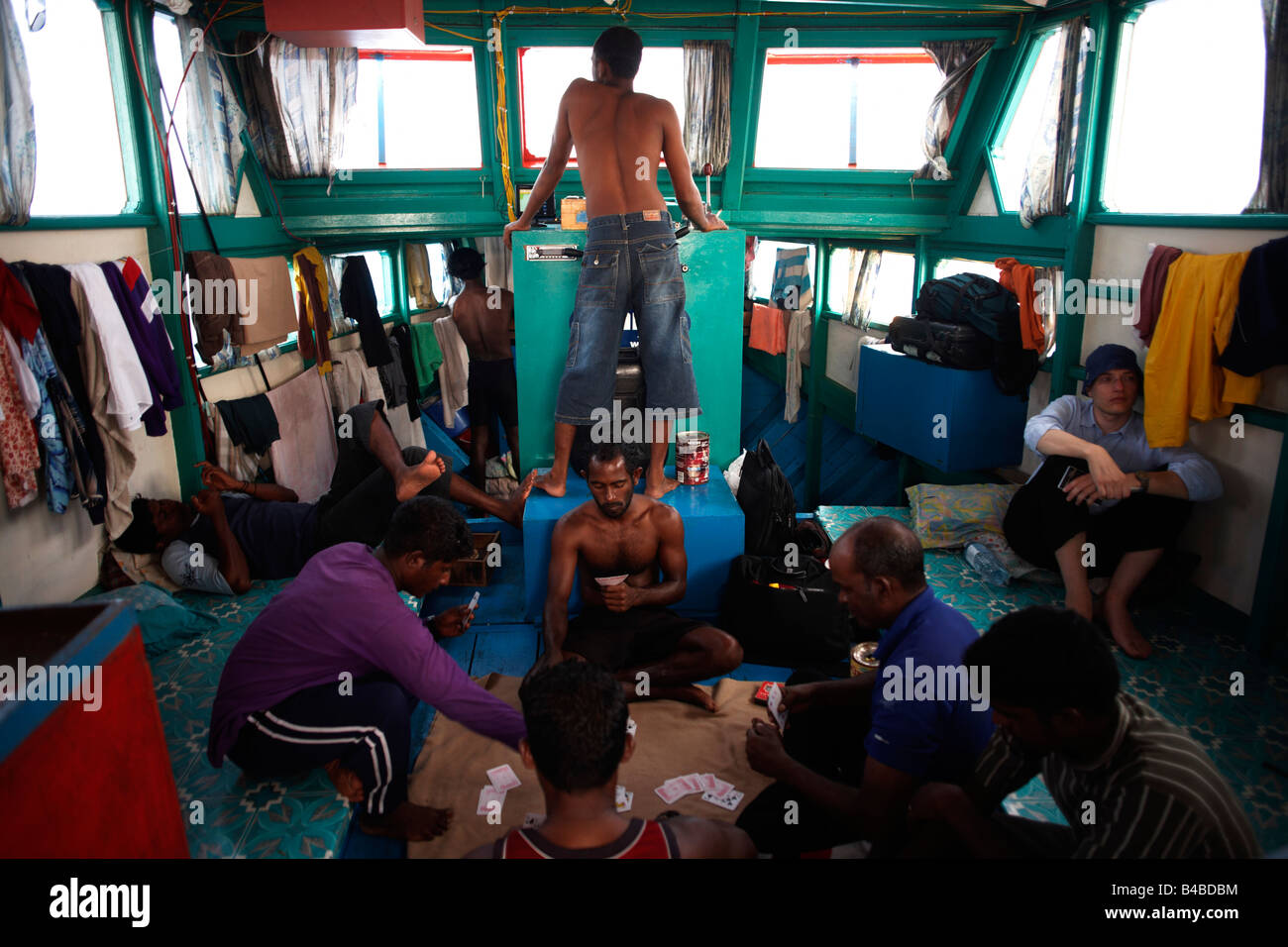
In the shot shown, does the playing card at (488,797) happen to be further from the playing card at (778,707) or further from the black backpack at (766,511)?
the black backpack at (766,511)

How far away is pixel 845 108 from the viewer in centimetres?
637

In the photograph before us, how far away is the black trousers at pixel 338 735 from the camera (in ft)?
8.76

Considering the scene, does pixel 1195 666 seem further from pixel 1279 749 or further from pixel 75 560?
pixel 75 560

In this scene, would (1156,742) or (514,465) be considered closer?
(1156,742)

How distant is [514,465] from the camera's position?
8.19m

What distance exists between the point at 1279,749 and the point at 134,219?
5.75 m

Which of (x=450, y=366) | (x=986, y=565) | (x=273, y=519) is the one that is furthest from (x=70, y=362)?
(x=450, y=366)

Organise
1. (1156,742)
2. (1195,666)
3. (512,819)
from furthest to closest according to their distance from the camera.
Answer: (1195,666) < (512,819) < (1156,742)

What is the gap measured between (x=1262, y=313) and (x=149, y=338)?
5040mm

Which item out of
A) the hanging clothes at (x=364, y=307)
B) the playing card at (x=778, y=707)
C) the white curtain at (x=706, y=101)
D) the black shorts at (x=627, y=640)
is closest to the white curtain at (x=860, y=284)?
the white curtain at (x=706, y=101)

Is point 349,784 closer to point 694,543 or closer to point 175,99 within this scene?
point 694,543

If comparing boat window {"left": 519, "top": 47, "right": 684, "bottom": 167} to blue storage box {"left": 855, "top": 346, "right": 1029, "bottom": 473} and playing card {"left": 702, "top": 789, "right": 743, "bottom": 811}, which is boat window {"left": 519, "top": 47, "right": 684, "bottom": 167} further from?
playing card {"left": 702, "top": 789, "right": 743, "bottom": 811}
